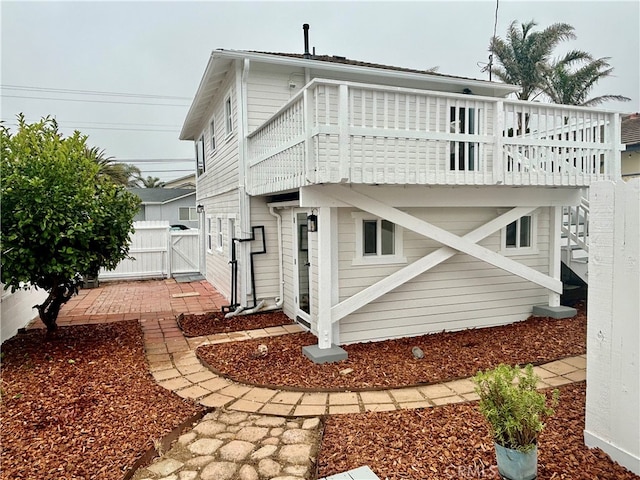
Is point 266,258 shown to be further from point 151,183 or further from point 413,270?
point 151,183

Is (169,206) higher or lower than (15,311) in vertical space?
higher

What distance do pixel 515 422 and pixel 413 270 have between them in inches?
127

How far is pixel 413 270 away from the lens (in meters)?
5.53

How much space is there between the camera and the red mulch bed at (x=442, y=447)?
262 centimetres

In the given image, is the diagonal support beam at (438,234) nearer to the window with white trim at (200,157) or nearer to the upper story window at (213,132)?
the upper story window at (213,132)

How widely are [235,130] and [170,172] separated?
44068 mm

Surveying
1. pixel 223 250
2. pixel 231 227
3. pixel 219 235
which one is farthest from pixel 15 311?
pixel 219 235

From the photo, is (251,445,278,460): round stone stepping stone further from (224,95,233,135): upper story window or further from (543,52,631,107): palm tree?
(543,52,631,107): palm tree

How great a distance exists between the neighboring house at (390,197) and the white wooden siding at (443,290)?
0.06 ft

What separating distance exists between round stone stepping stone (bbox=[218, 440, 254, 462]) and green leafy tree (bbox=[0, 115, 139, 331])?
3.42 metres

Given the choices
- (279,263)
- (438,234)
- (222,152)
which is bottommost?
(279,263)

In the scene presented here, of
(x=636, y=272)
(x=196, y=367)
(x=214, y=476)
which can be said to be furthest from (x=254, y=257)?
(x=636, y=272)

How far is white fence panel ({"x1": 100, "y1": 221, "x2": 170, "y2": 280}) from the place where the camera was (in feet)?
40.5

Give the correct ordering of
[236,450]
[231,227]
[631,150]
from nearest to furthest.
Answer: [236,450] < [231,227] < [631,150]
